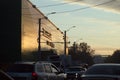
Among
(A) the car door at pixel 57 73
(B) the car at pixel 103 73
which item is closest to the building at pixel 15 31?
(A) the car door at pixel 57 73

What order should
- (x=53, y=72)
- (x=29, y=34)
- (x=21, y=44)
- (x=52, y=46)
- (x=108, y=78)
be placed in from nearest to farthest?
(x=108, y=78)
(x=53, y=72)
(x=21, y=44)
(x=29, y=34)
(x=52, y=46)

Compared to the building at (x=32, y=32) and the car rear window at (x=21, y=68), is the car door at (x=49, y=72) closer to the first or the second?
the car rear window at (x=21, y=68)

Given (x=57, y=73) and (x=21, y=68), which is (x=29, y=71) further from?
(x=57, y=73)

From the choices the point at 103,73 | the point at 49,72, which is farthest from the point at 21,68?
the point at 103,73

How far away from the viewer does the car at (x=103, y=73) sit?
64.1ft

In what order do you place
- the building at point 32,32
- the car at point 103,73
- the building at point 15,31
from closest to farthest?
the car at point 103,73 → the building at point 15,31 → the building at point 32,32

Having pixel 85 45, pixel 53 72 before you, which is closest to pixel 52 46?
pixel 53 72

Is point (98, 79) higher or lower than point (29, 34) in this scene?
lower

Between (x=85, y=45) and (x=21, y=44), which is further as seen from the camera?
(x=85, y=45)

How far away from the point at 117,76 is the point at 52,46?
5718 cm

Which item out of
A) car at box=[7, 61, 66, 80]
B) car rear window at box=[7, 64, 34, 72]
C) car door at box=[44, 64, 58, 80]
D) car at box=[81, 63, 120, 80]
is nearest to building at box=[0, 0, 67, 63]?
car door at box=[44, 64, 58, 80]

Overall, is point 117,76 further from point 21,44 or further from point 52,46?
point 52,46

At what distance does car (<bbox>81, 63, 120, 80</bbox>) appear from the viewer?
64.1ft

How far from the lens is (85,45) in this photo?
194125mm
